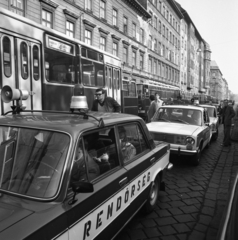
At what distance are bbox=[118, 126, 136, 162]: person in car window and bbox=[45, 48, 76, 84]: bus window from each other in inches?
197

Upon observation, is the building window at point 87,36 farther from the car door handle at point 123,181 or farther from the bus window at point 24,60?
the car door handle at point 123,181

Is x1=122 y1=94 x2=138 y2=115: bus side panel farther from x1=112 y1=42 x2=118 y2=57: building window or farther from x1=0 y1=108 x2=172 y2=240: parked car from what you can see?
x1=112 y1=42 x2=118 y2=57: building window

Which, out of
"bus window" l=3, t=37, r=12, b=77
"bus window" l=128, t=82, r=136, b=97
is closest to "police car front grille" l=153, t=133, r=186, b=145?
"bus window" l=3, t=37, r=12, b=77

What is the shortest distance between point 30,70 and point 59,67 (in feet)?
3.79

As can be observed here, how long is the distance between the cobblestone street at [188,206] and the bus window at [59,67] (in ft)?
14.3

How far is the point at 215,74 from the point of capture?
125 meters

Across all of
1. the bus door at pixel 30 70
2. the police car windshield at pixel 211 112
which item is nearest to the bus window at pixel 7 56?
the bus door at pixel 30 70

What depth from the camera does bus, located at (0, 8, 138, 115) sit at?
633 cm

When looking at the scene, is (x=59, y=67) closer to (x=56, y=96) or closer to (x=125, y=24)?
(x=56, y=96)

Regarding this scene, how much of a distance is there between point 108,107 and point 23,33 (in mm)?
3001

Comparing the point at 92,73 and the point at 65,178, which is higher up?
the point at 92,73

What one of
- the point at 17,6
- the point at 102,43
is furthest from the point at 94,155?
the point at 102,43

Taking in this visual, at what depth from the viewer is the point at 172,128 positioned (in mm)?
7031

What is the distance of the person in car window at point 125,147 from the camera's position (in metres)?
3.14
